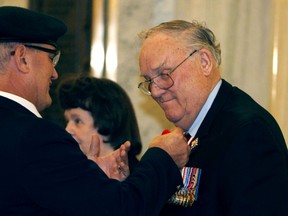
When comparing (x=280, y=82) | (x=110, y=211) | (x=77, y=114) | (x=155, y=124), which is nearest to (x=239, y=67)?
(x=280, y=82)

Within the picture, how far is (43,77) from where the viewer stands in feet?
8.98

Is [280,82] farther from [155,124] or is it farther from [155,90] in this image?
[155,90]

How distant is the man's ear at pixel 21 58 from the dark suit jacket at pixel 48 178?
13cm

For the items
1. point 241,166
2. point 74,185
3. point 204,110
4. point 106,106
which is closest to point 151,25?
point 106,106

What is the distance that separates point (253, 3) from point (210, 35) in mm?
1202

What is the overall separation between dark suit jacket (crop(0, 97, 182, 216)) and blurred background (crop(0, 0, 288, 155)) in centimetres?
169

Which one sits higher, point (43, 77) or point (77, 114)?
point (43, 77)

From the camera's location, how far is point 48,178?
2512 millimetres

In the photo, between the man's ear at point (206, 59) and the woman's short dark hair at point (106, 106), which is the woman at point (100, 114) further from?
the man's ear at point (206, 59)

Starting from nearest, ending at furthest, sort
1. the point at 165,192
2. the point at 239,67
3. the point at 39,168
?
1. the point at 39,168
2. the point at 165,192
3. the point at 239,67

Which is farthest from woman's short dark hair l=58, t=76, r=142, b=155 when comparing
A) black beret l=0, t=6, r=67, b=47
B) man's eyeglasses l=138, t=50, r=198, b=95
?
black beret l=0, t=6, r=67, b=47

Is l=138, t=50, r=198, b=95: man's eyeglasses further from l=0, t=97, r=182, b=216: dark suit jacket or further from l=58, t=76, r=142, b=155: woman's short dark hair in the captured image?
l=58, t=76, r=142, b=155: woman's short dark hair

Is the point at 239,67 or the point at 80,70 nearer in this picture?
the point at 239,67

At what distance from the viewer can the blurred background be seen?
164 inches
